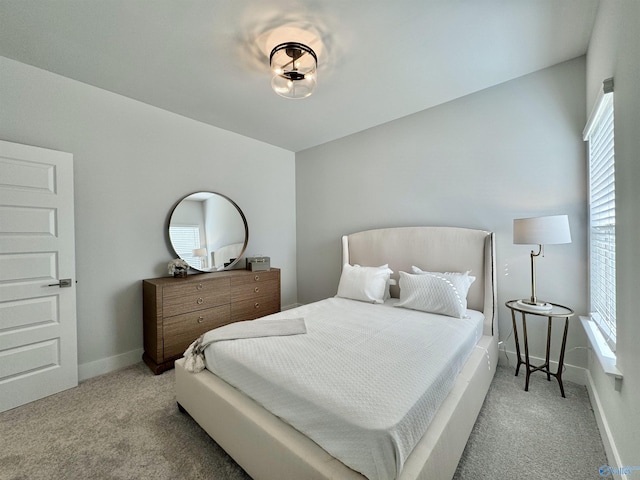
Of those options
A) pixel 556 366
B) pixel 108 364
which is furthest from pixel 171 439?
pixel 556 366

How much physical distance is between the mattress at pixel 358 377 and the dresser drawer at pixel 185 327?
3.26 feet

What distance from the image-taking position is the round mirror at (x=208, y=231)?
301 centimetres

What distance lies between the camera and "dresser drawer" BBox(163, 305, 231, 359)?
2.52 meters

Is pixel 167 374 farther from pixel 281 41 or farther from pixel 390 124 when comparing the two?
pixel 390 124

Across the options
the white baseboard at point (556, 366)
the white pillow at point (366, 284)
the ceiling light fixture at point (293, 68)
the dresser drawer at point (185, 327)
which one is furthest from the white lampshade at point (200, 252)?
the white baseboard at point (556, 366)

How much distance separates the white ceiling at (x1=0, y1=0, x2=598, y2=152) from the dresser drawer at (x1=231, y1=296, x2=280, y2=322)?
2.17 m

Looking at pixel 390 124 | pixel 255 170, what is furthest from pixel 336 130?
pixel 255 170

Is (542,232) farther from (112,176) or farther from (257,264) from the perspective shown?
(112,176)

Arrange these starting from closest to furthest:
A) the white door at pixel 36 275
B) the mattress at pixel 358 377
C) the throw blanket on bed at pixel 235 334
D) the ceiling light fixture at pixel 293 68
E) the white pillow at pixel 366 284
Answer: the mattress at pixel 358 377 → the throw blanket on bed at pixel 235 334 → the ceiling light fixture at pixel 293 68 → the white door at pixel 36 275 → the white pillow at pixel 366 284

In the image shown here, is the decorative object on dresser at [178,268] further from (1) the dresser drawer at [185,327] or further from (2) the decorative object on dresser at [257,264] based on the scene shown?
(2) the decorative object on dresser at [257,264]

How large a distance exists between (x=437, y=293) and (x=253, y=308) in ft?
6.71

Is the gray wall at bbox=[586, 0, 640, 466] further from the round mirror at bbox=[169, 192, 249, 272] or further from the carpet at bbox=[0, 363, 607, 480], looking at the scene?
the round mirror at bbox=[169, 192, 249, 272]

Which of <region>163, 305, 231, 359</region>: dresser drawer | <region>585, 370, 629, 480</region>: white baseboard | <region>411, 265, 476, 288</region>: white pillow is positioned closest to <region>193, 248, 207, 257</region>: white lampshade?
<region>163, 305, 231, 359</region>: dresser drawer

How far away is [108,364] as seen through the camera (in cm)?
254
